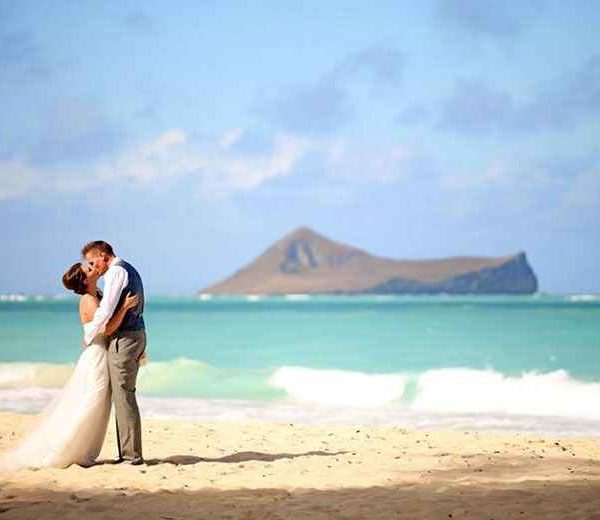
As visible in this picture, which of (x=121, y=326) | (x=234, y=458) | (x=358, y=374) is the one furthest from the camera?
(x=358, y=374)

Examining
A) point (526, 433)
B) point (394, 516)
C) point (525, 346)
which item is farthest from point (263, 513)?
point (525, 346)

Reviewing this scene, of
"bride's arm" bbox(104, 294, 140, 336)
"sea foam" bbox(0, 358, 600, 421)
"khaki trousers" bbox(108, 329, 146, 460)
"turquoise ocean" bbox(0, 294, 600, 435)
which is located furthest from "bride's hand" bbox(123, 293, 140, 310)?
"sea foam" bbox(0, 358, 600, 421)

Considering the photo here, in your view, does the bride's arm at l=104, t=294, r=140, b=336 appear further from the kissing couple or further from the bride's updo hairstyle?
the bride's updo hairstyle

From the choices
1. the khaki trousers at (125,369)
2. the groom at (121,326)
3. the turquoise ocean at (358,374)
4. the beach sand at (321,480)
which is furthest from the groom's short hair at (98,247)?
the turquoise ocean at (358,374)

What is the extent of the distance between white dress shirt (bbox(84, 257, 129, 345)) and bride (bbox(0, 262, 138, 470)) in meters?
0.12

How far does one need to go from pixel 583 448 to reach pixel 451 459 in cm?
158

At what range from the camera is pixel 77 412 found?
6.11 meters

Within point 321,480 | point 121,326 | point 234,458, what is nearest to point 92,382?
point 121,326

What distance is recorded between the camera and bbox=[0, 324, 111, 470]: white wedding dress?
6105mm

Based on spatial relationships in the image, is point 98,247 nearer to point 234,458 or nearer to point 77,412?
point 77,412

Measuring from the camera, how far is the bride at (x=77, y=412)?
20.0 ft

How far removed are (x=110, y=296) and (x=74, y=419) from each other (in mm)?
899

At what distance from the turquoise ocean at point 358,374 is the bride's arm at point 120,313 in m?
5.03

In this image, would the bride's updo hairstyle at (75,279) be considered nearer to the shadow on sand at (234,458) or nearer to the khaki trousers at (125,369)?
the khaki trousers at (125,369)
